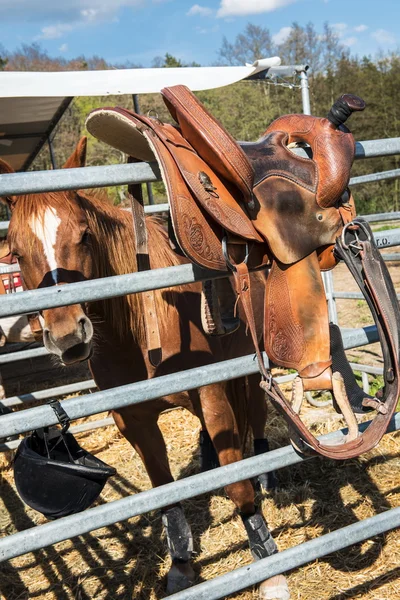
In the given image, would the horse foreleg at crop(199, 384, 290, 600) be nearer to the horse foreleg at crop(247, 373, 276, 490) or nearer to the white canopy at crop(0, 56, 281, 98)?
the horse foreleg at crop(247, 373, 276, 490)

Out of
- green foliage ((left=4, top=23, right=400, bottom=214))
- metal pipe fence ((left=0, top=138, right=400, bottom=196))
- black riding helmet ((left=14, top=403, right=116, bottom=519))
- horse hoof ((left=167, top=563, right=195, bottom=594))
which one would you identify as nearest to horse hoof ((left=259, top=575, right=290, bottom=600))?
horse hoof ((left=167, top=563, right=195, bottom=594))

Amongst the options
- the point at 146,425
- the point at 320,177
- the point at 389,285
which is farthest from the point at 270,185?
the point at 146,425

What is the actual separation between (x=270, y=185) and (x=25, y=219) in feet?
2.92

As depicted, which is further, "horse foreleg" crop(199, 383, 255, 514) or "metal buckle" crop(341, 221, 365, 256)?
"horse foreleg" crop(199, 383, 255, 514)

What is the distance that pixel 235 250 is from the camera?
4.23 ft

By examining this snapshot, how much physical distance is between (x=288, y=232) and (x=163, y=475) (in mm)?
1486

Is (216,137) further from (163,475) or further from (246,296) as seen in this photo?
(163,475)

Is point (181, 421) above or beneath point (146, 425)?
beneath

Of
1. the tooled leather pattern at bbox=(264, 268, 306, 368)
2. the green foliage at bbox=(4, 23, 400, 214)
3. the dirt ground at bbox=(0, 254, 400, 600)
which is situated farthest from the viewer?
the green foliage at bbox=(4, 23, 400, 214)

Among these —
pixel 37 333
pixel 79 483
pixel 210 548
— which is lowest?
pixel 210 548

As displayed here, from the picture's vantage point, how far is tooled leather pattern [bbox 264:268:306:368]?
1.32 m

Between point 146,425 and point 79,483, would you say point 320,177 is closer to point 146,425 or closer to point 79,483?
point 79,483

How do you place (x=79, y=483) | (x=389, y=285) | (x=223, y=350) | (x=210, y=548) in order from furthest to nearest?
(x=210, y=548)
(x=223, y=350)
(x=389, y=285)
(x=79, y=483)

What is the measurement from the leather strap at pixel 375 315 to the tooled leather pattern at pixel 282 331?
99 mm
